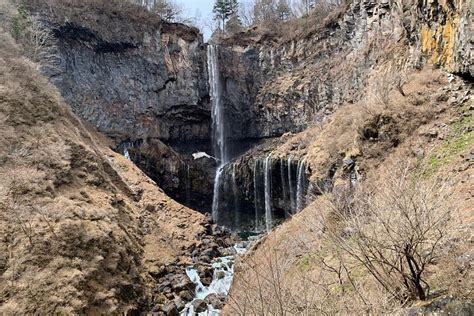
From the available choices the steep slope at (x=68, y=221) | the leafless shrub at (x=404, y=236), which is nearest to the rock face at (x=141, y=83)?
the steep slope at (x=68, y=221)

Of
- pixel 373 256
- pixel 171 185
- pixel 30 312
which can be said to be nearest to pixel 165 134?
pixel 171 185

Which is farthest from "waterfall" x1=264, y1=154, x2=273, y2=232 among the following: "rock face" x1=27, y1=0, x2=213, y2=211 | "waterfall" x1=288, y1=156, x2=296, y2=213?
"rock face" x1=27, y1=0, x2=213, y2=211

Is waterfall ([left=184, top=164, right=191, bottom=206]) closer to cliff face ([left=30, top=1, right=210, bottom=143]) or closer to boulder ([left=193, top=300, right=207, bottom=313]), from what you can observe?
cliff face ([left=30, top=1, right=210, bottom=143])

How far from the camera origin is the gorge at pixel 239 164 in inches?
277

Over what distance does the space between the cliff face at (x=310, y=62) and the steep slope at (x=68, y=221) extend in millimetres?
15987

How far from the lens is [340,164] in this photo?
1844cm

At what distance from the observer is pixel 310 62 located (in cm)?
3712

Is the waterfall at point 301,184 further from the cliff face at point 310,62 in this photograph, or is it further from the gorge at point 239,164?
the cliff face at point 310,62

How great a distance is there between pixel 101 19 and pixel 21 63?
14.4m

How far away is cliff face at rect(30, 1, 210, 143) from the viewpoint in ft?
106

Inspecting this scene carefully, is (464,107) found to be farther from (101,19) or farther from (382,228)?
(101,19)

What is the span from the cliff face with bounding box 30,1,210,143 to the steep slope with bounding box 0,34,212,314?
921cm

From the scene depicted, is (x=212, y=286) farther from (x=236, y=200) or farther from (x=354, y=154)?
(x=236, y=200)

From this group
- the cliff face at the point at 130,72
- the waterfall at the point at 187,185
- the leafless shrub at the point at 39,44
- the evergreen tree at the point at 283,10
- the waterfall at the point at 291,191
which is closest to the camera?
the leafless shrub at the point at 39,44
